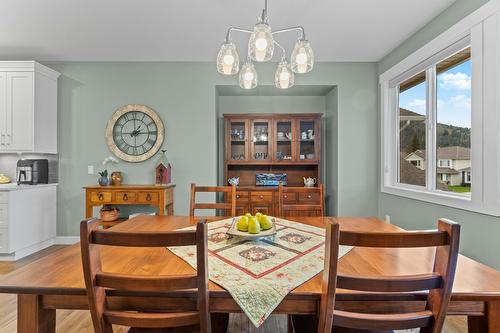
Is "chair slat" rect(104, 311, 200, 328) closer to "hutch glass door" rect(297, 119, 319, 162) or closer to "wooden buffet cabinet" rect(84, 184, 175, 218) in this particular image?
"wooden buffet cabinet" rect(84, 184, 175, 218)

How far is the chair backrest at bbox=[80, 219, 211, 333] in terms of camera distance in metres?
0.86

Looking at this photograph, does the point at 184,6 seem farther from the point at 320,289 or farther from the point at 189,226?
the point at 320,289

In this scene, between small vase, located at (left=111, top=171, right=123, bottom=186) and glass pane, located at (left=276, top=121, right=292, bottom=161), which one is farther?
glass pane, located at (left=276, top=121, right=292, bottom=161)

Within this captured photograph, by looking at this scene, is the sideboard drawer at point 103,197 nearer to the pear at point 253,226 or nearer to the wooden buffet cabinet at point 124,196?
the wooden buffet cabinet at point 124,196

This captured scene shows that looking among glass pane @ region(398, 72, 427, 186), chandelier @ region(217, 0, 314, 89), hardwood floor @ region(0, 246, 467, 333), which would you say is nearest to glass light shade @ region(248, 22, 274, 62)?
chandelier @ region(217, 0, 314, 89)

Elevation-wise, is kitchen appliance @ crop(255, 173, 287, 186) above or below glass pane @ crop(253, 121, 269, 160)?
below

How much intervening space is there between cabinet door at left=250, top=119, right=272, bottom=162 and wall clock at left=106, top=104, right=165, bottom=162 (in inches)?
50.9

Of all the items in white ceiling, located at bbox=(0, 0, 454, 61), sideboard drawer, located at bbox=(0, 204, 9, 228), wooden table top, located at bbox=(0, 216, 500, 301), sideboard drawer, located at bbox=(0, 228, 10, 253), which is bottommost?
sideboard drawer, located at bbox=(0, 228, 10, 253)

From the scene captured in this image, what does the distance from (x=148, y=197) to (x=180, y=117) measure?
47.4 inches

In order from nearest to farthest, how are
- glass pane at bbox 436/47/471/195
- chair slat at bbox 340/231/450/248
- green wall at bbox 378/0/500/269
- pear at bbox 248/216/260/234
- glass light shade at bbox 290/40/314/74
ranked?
1. chair slat at bbox 340/231/450/248
2. pear at bbox 248/216/260/234
3. glass light shade at bbox 290/40/314/74
4. green wall at bbox 378/0/500/269
5. glass pane at bbox 436/47/471/195

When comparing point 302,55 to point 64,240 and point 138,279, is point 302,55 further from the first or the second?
point 64,240

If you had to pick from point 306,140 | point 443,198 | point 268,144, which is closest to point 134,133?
point 268,144

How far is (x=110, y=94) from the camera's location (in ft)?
13.6

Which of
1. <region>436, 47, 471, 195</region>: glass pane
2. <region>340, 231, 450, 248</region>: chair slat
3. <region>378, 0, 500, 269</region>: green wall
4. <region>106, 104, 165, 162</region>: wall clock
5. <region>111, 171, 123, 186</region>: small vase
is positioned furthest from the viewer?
<region>106, 104, 165, 162</region>: wall clock
